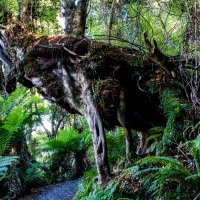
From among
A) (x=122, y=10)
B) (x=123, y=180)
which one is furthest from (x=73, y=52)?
(x=122, y=10)

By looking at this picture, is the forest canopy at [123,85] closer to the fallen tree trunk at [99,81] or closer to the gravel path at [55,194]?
the fallen tree trunk at [99,81]

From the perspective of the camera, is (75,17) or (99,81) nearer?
(99,81)

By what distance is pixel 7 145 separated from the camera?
5059 mm

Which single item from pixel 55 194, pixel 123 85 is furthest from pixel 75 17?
pixel 55 194

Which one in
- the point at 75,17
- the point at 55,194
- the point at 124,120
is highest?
the point at 75,17

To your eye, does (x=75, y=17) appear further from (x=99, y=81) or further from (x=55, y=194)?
(x=55, y=194)

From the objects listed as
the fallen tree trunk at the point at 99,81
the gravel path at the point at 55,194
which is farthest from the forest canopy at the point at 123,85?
the gravel path at the point at 55,194

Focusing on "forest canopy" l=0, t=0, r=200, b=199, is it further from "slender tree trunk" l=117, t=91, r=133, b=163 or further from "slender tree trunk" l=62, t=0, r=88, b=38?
"slender tree trunk" l=62, t=0, r=88, b=38

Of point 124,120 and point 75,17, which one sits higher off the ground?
point 75,17

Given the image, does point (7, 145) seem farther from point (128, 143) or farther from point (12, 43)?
point (128, 143)

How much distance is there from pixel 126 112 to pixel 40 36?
1.89 meters

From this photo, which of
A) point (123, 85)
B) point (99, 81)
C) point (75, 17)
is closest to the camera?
point (99, 81)

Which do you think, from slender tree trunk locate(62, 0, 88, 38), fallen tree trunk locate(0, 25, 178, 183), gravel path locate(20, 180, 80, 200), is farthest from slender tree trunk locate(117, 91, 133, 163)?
slender tree trunk locate(62, 0, 88, 38)

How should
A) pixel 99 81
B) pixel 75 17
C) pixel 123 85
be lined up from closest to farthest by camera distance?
1. pixel 99 81
2. pixel 123 85
3. pixel 75 17
